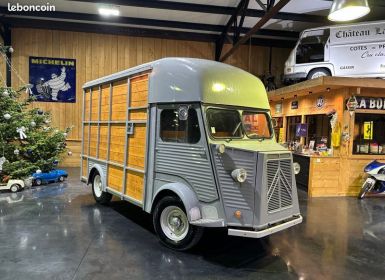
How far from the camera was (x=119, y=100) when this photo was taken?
496 centimetres

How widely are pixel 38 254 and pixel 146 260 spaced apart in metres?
1.36

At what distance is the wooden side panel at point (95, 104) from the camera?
5.76 metres

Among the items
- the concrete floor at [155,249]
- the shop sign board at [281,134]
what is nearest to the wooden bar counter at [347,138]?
the concrete floor at [155,249]

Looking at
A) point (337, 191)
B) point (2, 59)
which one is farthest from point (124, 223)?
point (2, 59)

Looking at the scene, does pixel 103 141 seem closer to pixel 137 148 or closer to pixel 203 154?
pixel 137 148

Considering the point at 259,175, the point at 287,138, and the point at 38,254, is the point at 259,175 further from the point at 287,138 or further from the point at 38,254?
the point at 287,138

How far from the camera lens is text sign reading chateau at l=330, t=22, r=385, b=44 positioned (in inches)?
338

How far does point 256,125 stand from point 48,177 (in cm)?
615

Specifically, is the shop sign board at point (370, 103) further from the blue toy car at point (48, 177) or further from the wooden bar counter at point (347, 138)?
the blue toy car at point (48, 177)

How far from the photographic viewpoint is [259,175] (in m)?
3.38

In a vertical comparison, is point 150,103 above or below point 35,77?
below

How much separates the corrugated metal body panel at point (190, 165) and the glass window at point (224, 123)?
33 cm

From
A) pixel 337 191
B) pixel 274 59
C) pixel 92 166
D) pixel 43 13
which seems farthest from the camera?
pixel 274 59

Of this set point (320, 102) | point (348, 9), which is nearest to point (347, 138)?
point (320, 102)
